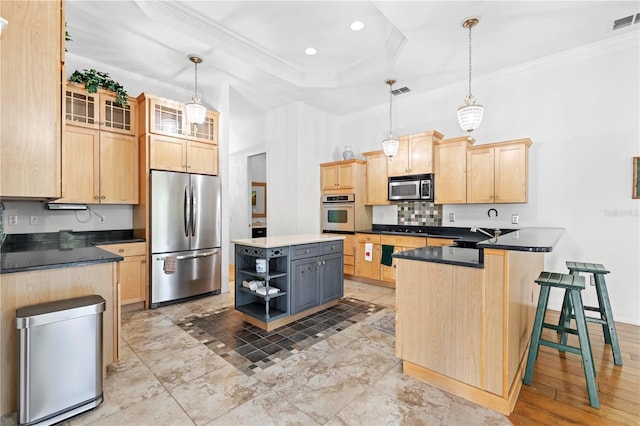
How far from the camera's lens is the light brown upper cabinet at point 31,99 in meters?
1.64

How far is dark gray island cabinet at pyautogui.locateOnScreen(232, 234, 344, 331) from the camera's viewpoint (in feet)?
10.2

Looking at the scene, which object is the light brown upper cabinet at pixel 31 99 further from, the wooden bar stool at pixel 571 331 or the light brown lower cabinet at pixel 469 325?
the wooden bar stool at pixel 571 331

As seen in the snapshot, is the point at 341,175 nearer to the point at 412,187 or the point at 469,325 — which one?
the point at 412,187

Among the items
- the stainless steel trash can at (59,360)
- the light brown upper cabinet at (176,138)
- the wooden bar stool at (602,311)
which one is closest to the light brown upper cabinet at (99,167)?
the light brown upper cabinet at (176,138)

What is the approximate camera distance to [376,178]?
5.14 metres

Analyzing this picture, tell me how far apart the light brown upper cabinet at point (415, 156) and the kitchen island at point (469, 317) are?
242 cm

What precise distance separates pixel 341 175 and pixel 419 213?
60.5 inches

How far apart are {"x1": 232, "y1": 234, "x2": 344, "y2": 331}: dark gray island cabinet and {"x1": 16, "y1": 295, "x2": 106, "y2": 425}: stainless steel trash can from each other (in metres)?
1.48

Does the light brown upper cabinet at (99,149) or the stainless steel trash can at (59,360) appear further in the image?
the light brown upper cabinet at (99,149)

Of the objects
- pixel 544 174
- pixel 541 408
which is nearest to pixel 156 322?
pixel 541 408

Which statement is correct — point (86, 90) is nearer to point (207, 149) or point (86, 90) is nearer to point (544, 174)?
point (207, 149)

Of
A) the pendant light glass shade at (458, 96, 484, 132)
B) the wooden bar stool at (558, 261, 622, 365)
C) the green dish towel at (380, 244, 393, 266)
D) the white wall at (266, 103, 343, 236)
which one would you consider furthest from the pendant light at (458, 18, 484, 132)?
the white wall at (266, 103, 343, 236)

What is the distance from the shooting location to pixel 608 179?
3.36 metres

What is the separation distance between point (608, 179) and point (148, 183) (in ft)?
18.2
